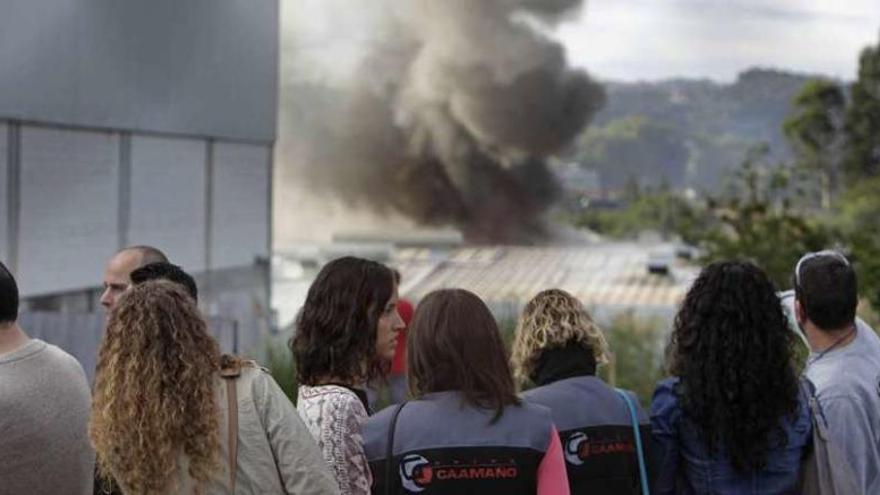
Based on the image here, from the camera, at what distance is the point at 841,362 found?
481 centimetres

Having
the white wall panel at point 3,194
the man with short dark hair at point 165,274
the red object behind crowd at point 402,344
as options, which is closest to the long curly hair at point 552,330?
the man with short dark hair at point 165,274

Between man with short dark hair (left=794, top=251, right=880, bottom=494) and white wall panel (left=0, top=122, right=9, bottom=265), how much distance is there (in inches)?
341

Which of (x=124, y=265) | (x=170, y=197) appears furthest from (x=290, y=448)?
(x=170, y=197)

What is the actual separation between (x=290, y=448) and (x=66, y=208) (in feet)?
34.1

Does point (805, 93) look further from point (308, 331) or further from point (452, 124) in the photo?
point (308, 331)

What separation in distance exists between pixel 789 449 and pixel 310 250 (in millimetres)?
34592

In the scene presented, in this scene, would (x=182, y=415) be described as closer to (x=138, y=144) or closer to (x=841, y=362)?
(x=841, y=362)

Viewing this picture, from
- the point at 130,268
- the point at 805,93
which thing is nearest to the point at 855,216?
the point at 805,93

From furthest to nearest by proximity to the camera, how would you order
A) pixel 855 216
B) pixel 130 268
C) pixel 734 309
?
pixel 855 216, pixel 130 268, pixel 734 309

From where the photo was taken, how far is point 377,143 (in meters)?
37.2

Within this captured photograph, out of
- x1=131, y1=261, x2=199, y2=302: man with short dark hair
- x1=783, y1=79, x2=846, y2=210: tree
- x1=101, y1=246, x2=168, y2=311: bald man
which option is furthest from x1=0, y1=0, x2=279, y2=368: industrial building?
x1=783, y1=79, x2=846, y2=210: tree

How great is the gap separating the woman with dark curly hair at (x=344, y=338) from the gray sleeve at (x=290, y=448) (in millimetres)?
335

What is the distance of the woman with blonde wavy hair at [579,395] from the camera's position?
4633 mm

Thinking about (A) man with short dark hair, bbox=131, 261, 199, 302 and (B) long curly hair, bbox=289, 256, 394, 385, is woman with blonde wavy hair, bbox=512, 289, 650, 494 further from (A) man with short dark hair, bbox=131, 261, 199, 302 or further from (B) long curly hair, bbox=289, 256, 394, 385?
(A) man with short dark hair, bbox=131, 261, 199, 302
